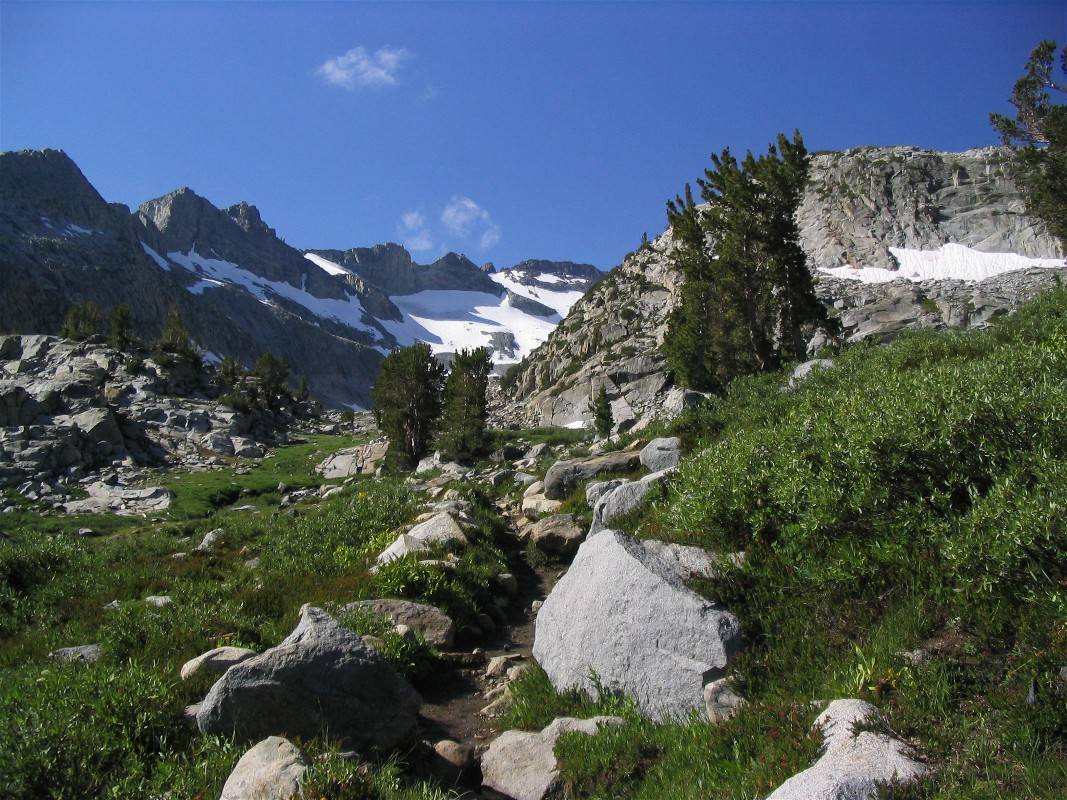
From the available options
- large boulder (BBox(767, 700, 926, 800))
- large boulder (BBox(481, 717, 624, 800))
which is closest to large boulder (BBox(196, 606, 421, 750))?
large boulder (BBox(481, 717, 624, 800))

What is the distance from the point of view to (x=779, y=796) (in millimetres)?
Answer: 3732

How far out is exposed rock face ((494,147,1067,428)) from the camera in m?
61.2

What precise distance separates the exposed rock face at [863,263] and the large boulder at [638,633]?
46.6m

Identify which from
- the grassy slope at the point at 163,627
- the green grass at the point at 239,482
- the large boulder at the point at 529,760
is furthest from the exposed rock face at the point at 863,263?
the large boulder at the point at 529,760

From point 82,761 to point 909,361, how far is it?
14858 mm

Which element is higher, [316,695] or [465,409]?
[465,409]

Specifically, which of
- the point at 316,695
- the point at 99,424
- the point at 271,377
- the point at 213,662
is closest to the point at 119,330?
the point at 271,377

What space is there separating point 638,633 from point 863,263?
90711mm

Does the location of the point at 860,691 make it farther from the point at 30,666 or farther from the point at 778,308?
the point at 778,308

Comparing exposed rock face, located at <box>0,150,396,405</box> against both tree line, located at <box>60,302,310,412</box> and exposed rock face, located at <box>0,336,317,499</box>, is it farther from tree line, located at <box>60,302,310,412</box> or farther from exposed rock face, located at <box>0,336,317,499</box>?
exposed rock face, located at <box>0,336,317,499</box>

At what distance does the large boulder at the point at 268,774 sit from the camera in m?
4.04

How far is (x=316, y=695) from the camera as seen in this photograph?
5.50m

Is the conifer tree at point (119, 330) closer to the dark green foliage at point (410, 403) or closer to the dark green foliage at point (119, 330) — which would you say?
the dark green foliage at point (119, 330)

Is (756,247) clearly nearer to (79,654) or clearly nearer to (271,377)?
(79,654)
